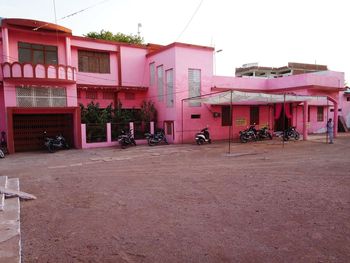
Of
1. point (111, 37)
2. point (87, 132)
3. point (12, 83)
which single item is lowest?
point (87, 132)

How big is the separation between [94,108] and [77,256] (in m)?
13.1

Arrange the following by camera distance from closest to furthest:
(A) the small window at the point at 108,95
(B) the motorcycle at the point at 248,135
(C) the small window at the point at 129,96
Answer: (B) the motorcycle at the point at 248,135 → (A) the small window at the point at 108,95 → (C) the small window at the point at 129,96

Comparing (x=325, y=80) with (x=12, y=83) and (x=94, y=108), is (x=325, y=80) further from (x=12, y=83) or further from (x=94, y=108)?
(x=12, y=83)

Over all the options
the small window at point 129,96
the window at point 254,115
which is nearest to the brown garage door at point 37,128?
the small window at point 129,96

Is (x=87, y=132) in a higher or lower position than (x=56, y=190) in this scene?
higher

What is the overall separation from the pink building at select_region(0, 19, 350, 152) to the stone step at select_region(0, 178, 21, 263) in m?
9.69

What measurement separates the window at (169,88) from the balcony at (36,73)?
5461 mm

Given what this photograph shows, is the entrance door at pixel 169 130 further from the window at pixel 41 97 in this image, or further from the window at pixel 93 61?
the window at pixel 41 97

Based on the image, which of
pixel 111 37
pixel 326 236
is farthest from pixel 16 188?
pixel 111 37

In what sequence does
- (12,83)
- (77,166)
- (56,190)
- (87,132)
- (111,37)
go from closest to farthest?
1. (56,190)
2. (77,166)
3. (12,83)
4. (87,132)
5. (111,37)

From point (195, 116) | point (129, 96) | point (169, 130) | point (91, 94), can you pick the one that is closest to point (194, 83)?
point (195, 116)

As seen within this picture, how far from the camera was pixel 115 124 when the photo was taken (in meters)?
15.9

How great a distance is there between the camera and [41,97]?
14.1 m

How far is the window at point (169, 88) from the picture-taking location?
16.4m
